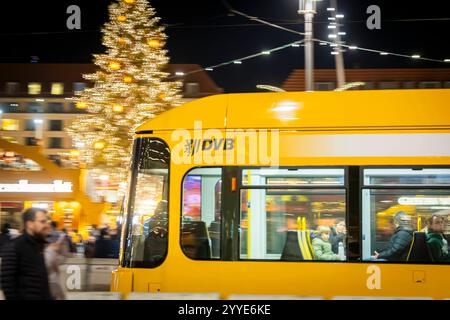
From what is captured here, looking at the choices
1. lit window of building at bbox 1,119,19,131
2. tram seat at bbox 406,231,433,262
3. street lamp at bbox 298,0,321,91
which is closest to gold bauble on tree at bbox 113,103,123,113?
street lamp at bbox 298,0,321,91

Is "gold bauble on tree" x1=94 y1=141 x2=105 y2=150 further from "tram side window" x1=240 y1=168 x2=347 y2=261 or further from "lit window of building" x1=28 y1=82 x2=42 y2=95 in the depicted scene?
"lit window of building" x1=28 y1=82 x2=42 y2=95

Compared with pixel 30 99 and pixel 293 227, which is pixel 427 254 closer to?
pixel 293 227

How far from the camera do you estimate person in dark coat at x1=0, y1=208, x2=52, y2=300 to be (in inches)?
217

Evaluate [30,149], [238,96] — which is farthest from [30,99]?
[238,96]

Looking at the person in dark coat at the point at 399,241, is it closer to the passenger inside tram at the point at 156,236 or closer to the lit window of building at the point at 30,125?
the passenger inside tram at the point at 156,236

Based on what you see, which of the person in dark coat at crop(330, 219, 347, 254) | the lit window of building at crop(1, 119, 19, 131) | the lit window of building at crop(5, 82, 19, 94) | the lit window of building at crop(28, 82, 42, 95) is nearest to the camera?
the person in dark coat at crop(330, 219, 347, 254)

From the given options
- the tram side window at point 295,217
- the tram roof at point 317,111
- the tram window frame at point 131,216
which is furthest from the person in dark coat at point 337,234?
the tram window frame at point 131,216

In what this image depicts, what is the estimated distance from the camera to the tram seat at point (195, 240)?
28.9 feet

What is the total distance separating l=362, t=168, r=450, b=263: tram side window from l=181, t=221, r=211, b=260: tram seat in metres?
2.02

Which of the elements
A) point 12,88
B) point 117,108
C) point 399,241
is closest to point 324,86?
point 12,88

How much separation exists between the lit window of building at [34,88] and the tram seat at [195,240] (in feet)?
237

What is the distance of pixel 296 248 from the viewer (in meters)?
8.61

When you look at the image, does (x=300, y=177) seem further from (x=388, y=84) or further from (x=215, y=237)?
(x=388, y=84)
